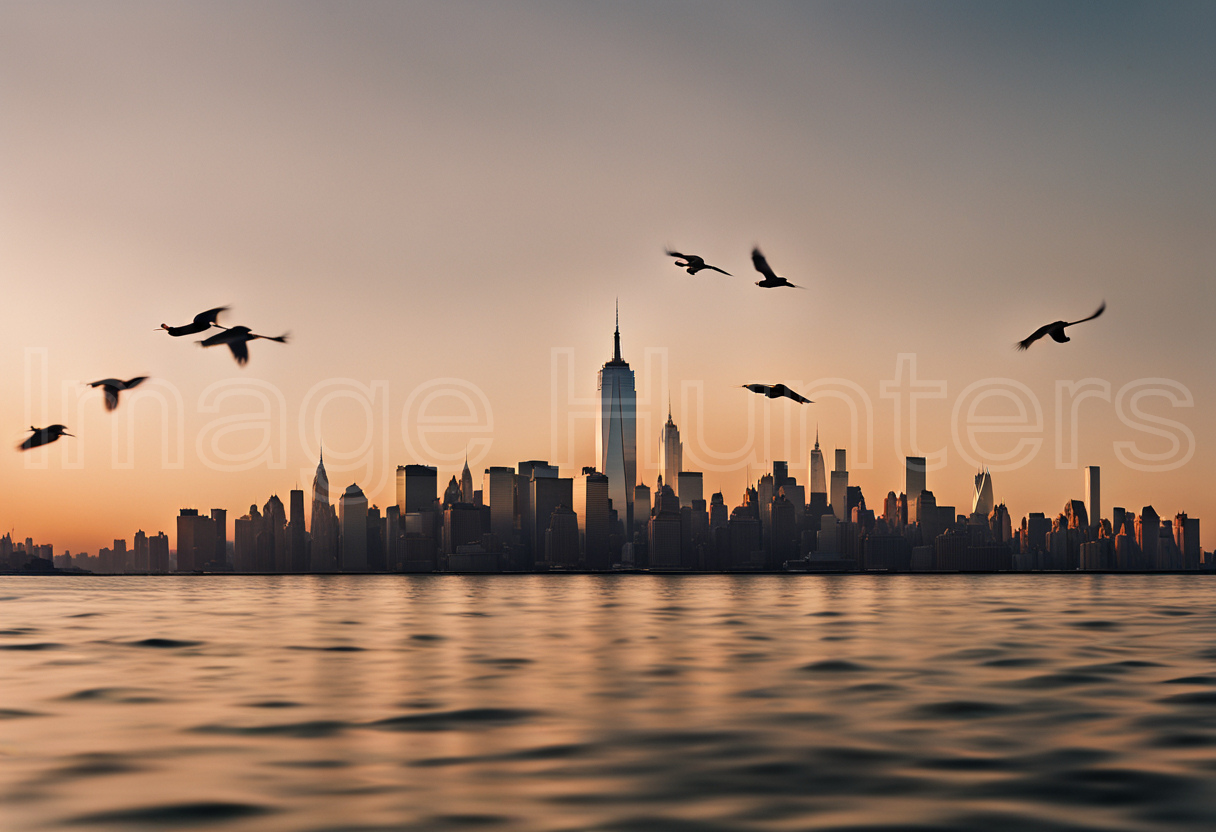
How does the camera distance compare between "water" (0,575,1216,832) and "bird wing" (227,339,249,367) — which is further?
"bird wing" (227,339,249,367)

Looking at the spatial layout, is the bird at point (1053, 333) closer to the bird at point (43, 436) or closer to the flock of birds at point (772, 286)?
the flock of birds at point (772, 286)

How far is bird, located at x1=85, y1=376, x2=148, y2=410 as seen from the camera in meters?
25.9

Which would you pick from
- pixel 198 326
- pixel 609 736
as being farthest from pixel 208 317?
pixel 609 736

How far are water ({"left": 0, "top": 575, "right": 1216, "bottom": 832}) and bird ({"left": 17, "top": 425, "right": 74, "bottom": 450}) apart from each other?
5.57 meters

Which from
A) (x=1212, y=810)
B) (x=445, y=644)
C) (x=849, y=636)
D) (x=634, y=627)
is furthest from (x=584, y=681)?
(x=634, y=627)

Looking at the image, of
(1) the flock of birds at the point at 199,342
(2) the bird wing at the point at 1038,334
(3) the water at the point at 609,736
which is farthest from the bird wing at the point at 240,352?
(2) the bird wing at the point at 1038,334

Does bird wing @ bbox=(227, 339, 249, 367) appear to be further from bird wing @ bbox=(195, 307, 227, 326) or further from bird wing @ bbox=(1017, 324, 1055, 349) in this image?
bird wing @ bbox=(1017, 324, 1055, 349)

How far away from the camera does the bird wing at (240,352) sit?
25.5m

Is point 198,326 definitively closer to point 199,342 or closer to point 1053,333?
point 199,342

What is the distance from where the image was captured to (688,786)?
14.4 meters

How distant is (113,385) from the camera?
2648 centimetres

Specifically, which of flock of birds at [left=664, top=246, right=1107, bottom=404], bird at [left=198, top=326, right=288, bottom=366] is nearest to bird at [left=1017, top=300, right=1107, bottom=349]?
Result: flock of birds at [left=664, top=246, right=1107, bottom=404]

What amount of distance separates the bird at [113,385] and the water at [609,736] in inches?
264

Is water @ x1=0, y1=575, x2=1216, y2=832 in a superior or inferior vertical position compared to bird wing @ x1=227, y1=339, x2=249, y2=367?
inferior
